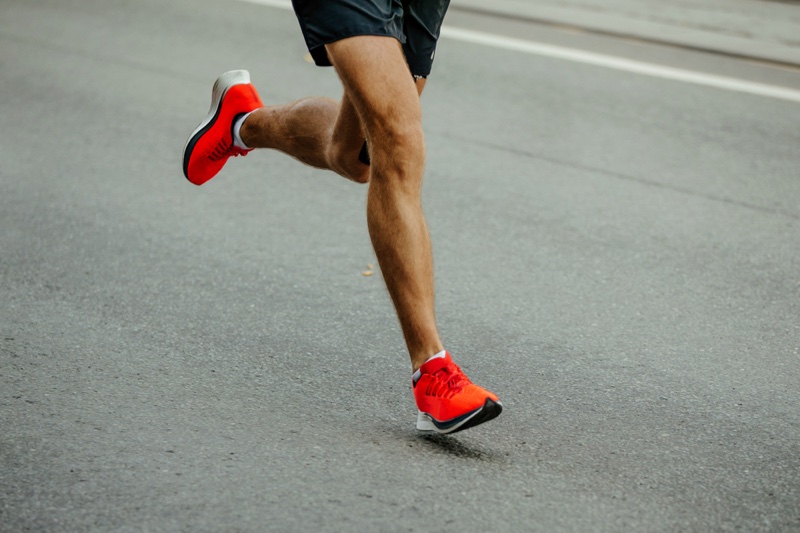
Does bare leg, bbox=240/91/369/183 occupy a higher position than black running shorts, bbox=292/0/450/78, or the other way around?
black running shorts, bbox=292/0/450/78

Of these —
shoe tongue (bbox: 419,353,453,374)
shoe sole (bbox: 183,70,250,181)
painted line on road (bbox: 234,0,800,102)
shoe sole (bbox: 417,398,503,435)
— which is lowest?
painted line on road (bbox: 234,0,800,102)

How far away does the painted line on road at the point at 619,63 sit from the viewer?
8133mm

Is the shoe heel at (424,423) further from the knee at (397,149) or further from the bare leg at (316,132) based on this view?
the bare leg at (316,132)

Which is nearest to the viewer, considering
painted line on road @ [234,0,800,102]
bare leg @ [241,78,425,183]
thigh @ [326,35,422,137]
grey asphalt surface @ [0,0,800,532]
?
grey asphalt surface @ [0,0,800,532]

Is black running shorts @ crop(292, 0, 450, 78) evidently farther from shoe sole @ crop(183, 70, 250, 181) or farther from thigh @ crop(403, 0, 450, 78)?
shoe sole @ crop(183, 70, 250, 181)

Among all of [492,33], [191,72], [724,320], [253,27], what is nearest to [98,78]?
[191,72]

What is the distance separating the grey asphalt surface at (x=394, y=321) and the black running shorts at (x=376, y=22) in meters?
1.06

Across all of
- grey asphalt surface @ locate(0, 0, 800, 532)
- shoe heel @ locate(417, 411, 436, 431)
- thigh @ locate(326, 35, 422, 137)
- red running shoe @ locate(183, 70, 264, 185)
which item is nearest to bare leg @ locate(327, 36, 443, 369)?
thigh @ locate(326, 35, 422, 137)

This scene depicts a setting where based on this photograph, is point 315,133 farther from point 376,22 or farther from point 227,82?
point 376,22

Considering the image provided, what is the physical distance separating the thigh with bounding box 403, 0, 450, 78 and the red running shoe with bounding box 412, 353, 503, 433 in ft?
3.25

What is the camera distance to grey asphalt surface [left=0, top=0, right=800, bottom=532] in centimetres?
280

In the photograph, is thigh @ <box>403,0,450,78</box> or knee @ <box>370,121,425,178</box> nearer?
knee @ <box>370,121,425,178</box>

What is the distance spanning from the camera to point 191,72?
25.2ft

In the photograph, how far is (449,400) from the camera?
300cm
